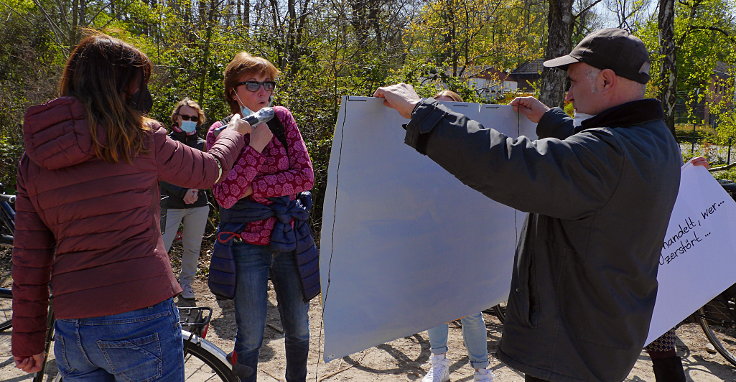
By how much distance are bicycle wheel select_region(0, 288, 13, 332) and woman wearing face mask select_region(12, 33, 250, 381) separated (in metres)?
1.99

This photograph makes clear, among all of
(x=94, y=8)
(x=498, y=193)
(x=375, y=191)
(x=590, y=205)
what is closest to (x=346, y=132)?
(x=375, y=191)

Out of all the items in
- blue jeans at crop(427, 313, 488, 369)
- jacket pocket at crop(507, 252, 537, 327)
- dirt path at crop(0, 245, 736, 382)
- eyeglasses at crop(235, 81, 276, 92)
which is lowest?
dirt path at crop(0, 245, 736, 382)

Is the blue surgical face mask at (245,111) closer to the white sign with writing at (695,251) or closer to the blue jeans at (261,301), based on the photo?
the blue jeans at (261,301)

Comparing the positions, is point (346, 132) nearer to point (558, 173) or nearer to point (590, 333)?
point (558, 173)

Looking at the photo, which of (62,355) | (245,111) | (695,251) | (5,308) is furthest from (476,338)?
(5,308)

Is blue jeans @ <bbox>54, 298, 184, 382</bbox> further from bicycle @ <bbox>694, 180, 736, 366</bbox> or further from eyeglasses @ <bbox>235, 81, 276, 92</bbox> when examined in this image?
bicycle @ <bbox>694, 180, 736, 366</bbox>

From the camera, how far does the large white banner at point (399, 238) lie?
2.24 m

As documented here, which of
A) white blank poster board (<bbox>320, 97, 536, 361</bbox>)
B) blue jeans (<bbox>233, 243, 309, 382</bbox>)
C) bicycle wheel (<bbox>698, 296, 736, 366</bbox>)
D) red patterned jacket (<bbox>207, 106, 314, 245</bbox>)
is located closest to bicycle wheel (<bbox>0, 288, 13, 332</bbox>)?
blue jeans (<bbox>233, 243, 309, 382</bbox>)

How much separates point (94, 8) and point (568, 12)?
44.0 ft

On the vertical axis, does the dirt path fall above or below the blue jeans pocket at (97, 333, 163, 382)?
below

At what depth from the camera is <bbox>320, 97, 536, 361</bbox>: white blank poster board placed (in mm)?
2232

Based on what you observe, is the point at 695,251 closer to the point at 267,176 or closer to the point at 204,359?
the point at 267,176

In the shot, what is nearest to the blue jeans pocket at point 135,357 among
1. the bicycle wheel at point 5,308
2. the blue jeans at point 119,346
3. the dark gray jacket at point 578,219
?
the blue jeans at point 119,346

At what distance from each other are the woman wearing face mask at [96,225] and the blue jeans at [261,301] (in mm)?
832
